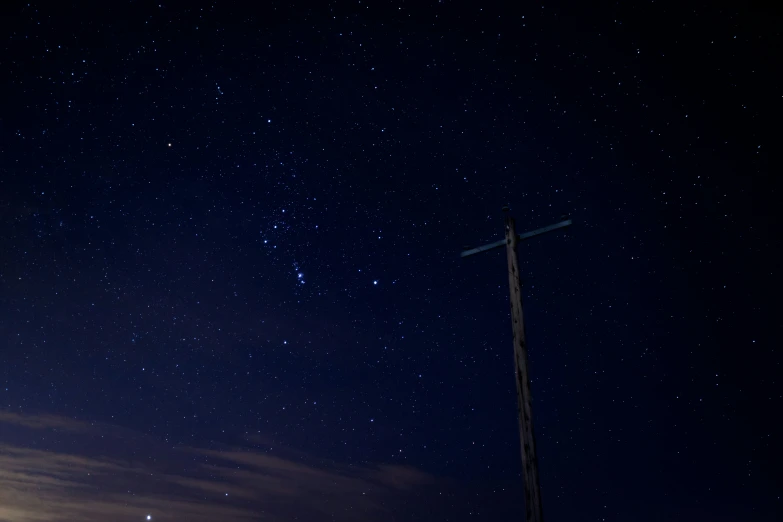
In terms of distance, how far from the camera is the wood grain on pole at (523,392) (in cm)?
598

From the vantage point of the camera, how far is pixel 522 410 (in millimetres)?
6316

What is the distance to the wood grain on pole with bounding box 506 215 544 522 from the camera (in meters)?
5.98

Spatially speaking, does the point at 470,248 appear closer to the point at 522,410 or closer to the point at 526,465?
the point at 522,410

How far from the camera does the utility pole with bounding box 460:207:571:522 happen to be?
5.99m

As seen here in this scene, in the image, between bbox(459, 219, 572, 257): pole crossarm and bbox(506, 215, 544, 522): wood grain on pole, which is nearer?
bbox(506, 215, 544, 522): wood grain on pole

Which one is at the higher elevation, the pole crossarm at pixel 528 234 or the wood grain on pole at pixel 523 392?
the pole crossarm at pixel 528 234

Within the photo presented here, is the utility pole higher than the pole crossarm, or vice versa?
the pole crossarm

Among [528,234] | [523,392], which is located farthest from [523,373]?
[528,234]

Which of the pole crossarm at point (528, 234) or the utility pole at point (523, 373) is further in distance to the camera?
the pole crossarm at point (528, 234)

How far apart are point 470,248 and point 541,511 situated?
3.61 meters

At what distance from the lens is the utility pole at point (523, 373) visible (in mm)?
5988

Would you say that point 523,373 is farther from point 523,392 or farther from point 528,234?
point 528,234

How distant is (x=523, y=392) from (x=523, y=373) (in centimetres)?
22


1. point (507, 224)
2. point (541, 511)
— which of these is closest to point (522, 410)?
point (541, 511)
